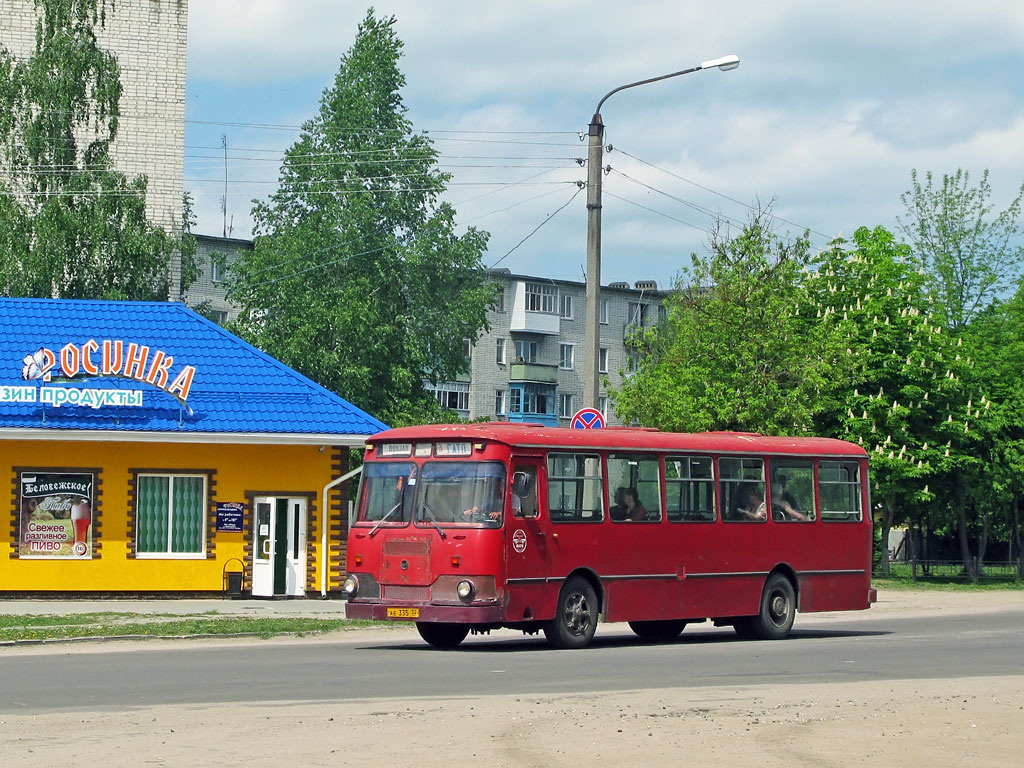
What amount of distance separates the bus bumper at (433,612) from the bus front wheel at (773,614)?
5.41 m

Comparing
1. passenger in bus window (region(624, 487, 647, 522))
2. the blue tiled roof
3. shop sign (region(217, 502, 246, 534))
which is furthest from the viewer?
shop sign (region(217, 502, 246, 534))

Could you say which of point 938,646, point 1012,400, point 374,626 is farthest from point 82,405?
point 1012,400

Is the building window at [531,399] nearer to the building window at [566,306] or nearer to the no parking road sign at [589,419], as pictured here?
the building window at [566,306]

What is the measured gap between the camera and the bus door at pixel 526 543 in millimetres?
20109

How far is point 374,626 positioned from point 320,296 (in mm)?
33199

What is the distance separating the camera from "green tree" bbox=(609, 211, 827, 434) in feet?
139

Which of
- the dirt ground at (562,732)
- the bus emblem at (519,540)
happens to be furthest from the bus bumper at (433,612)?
the dirt ground at (562,732)

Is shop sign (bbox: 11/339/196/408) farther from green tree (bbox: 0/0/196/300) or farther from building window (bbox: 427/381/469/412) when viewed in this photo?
building window (bbox: 427/381/469/412)

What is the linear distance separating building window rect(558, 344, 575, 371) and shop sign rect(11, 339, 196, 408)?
62856 millimetres

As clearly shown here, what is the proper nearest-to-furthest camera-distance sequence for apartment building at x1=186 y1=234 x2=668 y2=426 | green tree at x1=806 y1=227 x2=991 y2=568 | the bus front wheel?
the bus front wheel → green tree at x1=806 y1=227 x2=991 y2=568 → apartment building at x1=186 y1=234 x2=668 y2=426

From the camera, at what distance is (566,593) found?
21000mm

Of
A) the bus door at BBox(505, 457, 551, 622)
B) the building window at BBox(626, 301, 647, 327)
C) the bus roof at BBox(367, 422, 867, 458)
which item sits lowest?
the bus door at BBox(505, 457, 551, 622)

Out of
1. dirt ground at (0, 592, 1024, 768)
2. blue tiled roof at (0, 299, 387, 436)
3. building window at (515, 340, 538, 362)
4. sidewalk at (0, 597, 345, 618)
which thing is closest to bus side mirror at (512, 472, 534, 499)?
dirt ground at (0, 592, 1024, 768)

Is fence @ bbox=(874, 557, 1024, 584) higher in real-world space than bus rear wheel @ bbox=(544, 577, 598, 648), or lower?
lower
